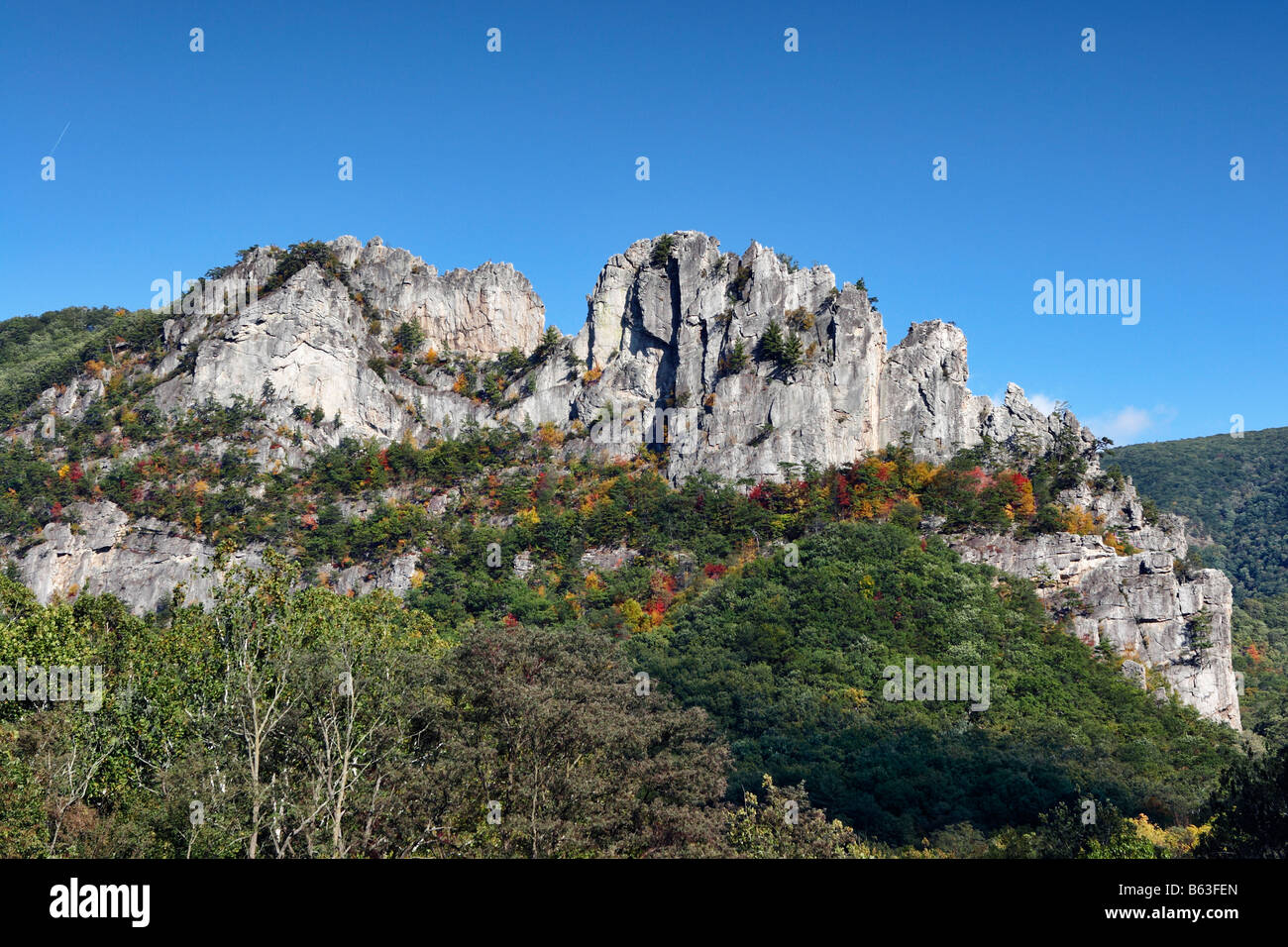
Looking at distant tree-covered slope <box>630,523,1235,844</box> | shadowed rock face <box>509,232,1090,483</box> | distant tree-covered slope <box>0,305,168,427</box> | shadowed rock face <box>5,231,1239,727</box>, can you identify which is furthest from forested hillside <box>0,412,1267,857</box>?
distant tree-covered slope <box>0,305,168,427</box>

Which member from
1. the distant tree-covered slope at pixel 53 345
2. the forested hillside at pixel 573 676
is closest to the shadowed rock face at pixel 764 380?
the forested hillside at pixel 573 676

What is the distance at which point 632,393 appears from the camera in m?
82.8

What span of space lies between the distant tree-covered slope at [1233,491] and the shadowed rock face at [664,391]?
4582 cm

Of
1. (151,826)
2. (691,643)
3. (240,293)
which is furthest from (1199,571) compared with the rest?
(240,293)

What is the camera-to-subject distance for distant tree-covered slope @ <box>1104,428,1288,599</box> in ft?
358

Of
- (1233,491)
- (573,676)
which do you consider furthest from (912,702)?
(1233,491)

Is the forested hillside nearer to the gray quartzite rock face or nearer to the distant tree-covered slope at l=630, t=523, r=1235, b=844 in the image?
the distant tree-covered slope at l=630, t=523, r=1235, b=844

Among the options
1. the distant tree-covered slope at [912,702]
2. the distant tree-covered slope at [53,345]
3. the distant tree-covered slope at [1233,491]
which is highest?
the distant tree-covered slope at [53,345]

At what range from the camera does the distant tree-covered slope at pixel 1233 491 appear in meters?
109

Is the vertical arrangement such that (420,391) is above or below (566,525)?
above

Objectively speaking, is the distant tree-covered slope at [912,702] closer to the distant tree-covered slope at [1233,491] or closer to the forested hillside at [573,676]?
the forested hillside at [573,676]

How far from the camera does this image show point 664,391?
8238 centimetres
